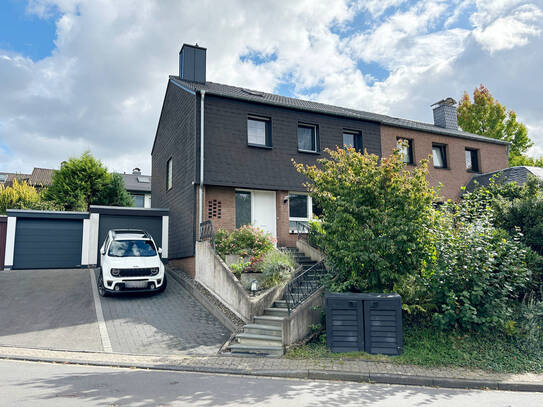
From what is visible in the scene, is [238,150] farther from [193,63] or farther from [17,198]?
[17,198]

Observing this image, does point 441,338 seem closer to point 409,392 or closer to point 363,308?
point 363,308

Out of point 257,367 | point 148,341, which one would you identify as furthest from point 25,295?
point 257,367

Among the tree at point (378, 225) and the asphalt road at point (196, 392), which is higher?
the tree at point (378, 225)

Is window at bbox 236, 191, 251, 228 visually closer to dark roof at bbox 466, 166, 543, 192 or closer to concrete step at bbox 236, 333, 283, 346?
concrete step at bbox 236, 333, 283, 346

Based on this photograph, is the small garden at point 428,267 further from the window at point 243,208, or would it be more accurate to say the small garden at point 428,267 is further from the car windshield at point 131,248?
the car windshield at point 131,248

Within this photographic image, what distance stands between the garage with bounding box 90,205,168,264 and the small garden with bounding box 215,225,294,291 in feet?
18.4

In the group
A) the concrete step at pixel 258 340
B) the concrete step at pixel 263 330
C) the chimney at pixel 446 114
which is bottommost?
the concrete step at pixel 258 340

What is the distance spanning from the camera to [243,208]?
49.0 ft

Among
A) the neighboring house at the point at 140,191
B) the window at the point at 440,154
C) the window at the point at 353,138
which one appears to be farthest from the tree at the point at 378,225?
the neighboring house at the point at 140,191

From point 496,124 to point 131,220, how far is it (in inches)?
1082

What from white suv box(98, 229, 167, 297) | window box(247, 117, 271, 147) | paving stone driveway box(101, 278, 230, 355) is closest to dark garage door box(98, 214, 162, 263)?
white suv box(98, 229, 167, 297)

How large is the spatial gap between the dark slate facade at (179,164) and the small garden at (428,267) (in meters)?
6.63

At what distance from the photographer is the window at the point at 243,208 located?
→ 1484 centimetres

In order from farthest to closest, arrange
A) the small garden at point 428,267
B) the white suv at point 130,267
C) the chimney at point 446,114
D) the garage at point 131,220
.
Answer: the chimney at point 446,114 < the garage at point 131,220 < the white suv at point 130,267 < the small garden at point 428,267
